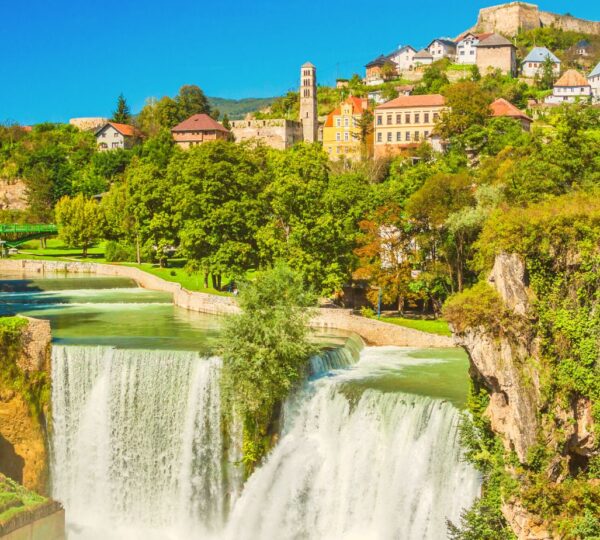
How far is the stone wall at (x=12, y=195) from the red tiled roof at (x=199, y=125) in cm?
2108

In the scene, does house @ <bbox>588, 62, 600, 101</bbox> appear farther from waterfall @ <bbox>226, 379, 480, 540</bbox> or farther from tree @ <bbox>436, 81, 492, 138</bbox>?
waterfall @ <bbox>226, 379, 480, 540</bbox>

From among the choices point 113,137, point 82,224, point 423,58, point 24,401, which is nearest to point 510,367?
point 24,401

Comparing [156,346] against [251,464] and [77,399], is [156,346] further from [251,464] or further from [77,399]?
[251,464]

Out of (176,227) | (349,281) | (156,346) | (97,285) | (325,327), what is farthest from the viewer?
(176,227)

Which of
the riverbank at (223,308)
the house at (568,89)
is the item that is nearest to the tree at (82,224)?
the riverbank at (223,308)

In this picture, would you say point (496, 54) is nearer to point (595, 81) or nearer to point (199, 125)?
point (595, 81)

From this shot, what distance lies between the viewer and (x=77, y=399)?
1192 inches

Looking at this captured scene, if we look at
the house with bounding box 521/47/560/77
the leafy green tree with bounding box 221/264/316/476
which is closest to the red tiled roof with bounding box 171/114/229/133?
the house with bounding box 521/47/560/77

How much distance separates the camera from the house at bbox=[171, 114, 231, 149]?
3937 inches

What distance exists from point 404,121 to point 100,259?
34.5m

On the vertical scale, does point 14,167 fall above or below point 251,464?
above

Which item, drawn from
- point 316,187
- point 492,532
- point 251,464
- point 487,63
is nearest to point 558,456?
point 492,532

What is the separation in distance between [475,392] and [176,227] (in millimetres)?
41820

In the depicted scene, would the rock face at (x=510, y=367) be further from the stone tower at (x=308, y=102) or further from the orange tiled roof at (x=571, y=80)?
the stone tower at (x=308, y=102)
